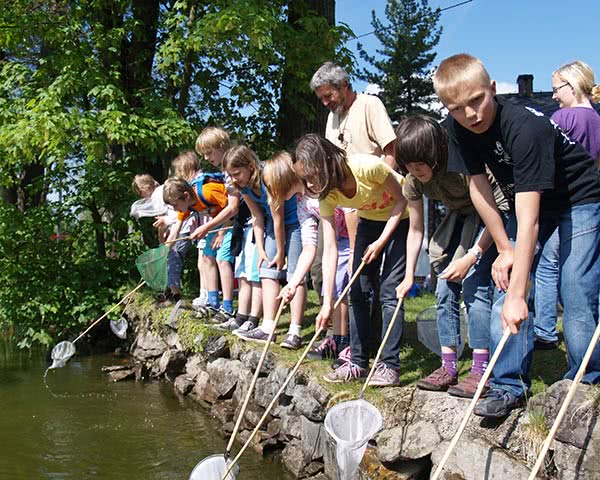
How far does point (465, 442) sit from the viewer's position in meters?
3.03

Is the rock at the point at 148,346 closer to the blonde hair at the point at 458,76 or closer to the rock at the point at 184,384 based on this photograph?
the rock at the point at 184,384

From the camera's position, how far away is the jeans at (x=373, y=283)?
403cm

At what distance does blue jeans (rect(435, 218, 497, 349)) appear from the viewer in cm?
346

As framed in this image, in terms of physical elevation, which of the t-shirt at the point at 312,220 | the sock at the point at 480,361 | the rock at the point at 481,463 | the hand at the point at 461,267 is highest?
the t-shirt at the point at 312,220

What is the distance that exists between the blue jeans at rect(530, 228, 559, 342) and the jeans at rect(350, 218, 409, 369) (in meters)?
0.75

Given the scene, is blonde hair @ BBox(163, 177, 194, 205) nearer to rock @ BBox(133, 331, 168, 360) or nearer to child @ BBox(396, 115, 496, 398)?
rock @ BBox(133, 331, 168, 360)

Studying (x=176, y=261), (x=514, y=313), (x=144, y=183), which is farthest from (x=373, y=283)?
(x=144, y=183)

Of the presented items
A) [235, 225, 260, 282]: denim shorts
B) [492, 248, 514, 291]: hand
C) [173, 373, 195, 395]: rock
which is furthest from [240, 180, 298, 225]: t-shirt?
[492, 248, 514, 291]: hand

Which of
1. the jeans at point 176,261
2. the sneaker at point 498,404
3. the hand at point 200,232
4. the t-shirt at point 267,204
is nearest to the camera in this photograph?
the sneaker at point 498,404

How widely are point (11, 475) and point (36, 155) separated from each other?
447cm

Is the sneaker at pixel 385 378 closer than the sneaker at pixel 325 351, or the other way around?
the sneaker at pixel 385 378

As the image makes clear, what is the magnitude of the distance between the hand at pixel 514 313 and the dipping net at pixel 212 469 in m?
1.61

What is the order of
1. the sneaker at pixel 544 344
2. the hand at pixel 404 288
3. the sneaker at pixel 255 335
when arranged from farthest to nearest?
the sneaker at pixel 255 335, the sneaker at pixel 544 344, the hand at pixel 404 288

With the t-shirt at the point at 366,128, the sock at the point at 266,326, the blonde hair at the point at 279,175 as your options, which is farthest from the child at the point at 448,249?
the sock at the point at 266,326
